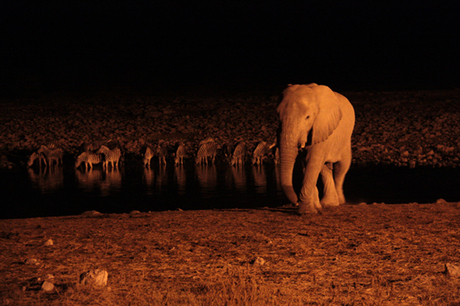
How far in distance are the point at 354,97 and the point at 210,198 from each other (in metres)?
26.4

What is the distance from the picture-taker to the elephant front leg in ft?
30.0

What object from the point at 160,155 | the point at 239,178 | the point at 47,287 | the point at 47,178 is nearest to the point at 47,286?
the point at 47,287

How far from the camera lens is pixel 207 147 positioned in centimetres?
2309

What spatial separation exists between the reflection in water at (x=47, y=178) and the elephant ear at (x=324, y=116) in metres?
9.16

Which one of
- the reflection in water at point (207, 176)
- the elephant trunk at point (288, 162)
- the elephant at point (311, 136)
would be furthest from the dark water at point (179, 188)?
the elephant trunk at point (288, 162)

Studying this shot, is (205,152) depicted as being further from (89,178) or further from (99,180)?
(99,180)

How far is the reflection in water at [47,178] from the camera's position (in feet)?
54.4

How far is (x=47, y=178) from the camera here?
1903 cm

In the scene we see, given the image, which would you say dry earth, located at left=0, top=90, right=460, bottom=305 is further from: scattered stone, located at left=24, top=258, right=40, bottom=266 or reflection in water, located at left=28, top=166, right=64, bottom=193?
reflection in water, located at left=28, top=166, right=64, bottom=193

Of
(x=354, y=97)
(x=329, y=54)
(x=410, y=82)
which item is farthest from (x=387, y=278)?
(x=329, y=54)

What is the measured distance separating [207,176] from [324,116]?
396 inches

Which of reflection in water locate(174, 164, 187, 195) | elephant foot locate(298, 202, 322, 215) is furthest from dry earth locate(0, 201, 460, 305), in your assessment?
reflection in water locate(174, 164, 187, 195)

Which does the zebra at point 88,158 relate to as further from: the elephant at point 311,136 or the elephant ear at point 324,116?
the elephant ear at point 324,116

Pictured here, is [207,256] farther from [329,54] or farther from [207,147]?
[329,54]
